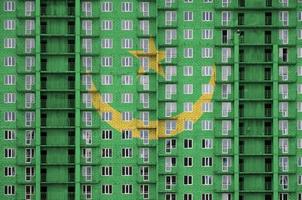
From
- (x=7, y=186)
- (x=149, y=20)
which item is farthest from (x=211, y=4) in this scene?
(x=7, y=186)

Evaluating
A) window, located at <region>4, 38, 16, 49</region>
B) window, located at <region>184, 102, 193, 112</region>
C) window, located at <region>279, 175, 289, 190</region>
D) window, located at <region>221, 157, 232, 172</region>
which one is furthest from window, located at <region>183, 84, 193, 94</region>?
window, located at <region>4, 38, 16, 49</region>

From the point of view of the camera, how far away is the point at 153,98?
12475 cm

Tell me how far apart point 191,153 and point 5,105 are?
2832 cm

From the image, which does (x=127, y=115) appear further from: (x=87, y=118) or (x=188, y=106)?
(x=188, y=106)

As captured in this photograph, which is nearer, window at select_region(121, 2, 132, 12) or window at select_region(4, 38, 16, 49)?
window at select_region(4, 38, 16, 49)

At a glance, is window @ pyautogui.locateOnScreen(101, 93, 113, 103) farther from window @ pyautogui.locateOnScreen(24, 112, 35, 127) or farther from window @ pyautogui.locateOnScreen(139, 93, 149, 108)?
window @ pyautogui.locateOnScreen(24, 112, 35, 127)

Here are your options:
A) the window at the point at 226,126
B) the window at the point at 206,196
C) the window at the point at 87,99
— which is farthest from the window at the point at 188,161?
the window at the point at 87,99

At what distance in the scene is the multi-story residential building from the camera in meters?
124

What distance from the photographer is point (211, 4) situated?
12538cm

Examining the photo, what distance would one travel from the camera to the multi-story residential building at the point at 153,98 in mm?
123625

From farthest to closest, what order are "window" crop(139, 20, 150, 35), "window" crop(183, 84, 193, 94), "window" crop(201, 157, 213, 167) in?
"window" crop(139, 20, 150, 35), "window" crop(183, 84, 193, 94), "window" crop(201, 157, 213, 167)

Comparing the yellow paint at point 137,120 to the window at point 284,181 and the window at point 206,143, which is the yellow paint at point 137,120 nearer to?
the window at point 206,143

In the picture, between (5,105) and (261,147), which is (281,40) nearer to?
(261,147)

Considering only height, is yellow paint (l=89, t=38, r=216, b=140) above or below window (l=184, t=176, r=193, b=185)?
above
